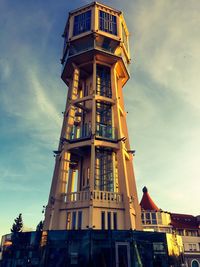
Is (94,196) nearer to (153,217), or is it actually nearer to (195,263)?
(153,217)

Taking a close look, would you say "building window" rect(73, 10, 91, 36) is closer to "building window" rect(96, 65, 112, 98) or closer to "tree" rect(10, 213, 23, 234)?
"building window" rect(96, 65, 112, 98)

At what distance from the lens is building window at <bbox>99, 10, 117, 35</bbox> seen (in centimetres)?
3691

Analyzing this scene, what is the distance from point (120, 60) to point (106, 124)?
1040 cm

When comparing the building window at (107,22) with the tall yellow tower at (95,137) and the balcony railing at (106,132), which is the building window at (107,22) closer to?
the tall yellow tower at (95,137)


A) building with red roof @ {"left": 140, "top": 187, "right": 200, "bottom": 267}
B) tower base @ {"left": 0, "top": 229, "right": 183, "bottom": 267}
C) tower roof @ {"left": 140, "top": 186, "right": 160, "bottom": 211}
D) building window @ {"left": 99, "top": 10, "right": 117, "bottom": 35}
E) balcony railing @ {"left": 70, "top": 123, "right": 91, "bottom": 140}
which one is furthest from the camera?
tower roof @ {"left": 140, "top": 186, "right": 160, "bottom": 211}

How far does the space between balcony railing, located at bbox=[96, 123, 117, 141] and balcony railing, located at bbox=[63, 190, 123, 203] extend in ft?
24.0

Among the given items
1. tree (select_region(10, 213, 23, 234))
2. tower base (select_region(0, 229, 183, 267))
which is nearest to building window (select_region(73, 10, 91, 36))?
tower base (select_region(0, 229, 183, 267))

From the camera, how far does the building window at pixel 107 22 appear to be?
36906 millimetres

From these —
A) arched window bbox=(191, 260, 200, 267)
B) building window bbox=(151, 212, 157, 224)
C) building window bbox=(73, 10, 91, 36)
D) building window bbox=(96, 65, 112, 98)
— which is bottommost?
arched window bbox=(191, 260, 200, 267)

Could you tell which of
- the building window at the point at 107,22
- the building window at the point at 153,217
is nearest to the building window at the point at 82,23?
the building window at the point at 107,22

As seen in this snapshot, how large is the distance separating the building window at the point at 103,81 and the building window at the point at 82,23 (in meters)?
6.10

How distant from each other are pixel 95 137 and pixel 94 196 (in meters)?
7.36

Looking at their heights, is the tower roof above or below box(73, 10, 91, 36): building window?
below

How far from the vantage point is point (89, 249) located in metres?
19.9
